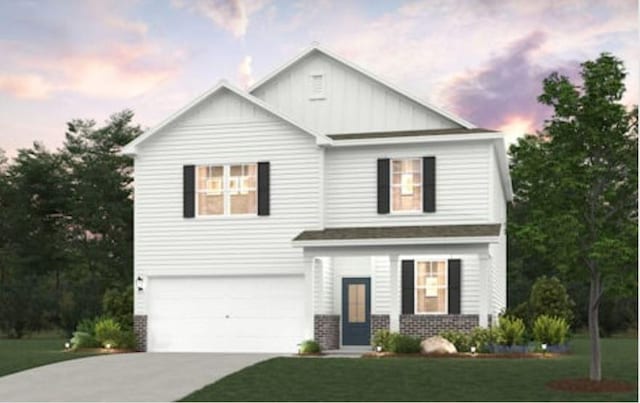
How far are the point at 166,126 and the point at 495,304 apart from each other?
37.2ft

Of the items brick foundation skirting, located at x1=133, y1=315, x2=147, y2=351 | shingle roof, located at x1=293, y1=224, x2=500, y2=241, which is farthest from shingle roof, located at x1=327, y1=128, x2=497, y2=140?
brick foundation skirting, located at x1=133, y1=315, x2=147, y2=351

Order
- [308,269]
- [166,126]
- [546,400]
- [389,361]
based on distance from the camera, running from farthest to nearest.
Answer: [166,126], [308,269], [389,361], [546,400]

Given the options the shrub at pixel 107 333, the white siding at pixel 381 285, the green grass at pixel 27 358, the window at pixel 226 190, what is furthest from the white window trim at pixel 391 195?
the green grass at pixel 27 358

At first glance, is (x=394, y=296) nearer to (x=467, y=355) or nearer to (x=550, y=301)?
(x=467, y=355)

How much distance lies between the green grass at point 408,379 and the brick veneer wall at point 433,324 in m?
3.19

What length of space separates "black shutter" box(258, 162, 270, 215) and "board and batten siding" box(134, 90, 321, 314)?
159mm

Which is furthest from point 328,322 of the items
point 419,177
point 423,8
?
point 423,8

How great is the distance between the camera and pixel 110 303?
3319cm

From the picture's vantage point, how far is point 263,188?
30.0 metres

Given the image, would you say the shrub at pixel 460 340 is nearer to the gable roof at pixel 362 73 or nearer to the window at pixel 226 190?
the gable roof at pixel 362 73

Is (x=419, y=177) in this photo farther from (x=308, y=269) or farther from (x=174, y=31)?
(x=174, y=31)

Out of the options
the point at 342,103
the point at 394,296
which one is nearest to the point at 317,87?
the point at 342,103

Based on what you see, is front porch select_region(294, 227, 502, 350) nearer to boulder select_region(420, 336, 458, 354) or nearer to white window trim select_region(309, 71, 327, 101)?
boulder select_region(420, 336, 458, 354)

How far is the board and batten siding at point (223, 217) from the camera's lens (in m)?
29.8
